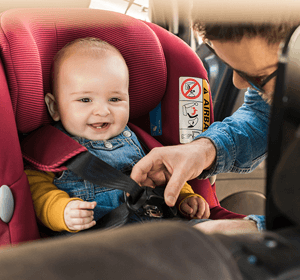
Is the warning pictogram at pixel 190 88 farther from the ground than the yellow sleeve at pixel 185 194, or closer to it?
farther from the ground

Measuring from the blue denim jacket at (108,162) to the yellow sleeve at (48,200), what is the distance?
0.03 m

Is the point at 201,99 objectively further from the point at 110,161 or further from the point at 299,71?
the point at 299,71

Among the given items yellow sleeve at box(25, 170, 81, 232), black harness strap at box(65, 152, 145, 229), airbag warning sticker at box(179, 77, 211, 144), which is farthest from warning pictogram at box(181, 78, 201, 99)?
yellow sleeve at box(25, 170, 81, 232)

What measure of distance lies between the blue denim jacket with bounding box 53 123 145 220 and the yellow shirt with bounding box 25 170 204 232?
32mm

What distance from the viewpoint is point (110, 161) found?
825mm

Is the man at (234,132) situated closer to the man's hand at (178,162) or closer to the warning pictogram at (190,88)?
the man's hand at (178,162)

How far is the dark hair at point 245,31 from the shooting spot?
0.55m

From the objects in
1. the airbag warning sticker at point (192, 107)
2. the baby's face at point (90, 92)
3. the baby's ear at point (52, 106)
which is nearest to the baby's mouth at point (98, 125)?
the baby's face at point (90, 92)

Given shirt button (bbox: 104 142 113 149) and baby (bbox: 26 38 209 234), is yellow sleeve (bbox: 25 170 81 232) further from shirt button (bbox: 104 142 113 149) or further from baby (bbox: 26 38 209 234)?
shirt button (bbox: 104 142 113 149)

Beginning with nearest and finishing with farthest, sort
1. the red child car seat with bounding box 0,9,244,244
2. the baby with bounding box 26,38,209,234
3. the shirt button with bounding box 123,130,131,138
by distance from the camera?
the red child car seat with bounding box 0,9,244,244 < the baby with bounding box 26,38,209,234 < the shirt button with bounding box 123,130,131,138

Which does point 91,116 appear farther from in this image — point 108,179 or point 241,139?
point 241,139

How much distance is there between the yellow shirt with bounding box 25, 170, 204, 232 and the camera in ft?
2.27

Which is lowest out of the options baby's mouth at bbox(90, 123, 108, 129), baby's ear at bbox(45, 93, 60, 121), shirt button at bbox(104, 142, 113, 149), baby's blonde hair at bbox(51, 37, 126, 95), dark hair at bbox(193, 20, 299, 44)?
shirt button at bbox(104, 142, 113, 149)

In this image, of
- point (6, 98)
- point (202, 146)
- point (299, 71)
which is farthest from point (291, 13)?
point (6, 98)
